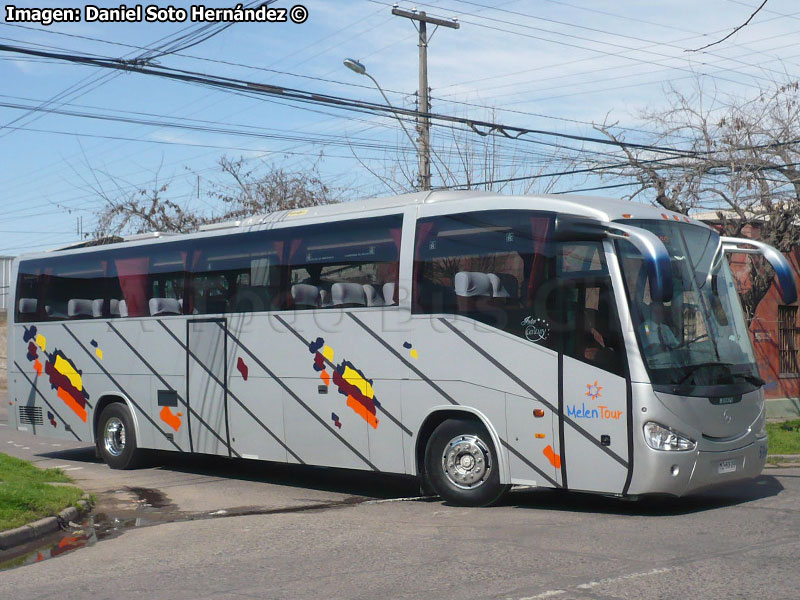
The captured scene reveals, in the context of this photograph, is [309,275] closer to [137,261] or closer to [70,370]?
[137,261]

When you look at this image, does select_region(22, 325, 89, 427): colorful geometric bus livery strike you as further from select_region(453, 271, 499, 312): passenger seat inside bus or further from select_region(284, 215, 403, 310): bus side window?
select_region(453, 271, 499, 312): passenger seat inside bus

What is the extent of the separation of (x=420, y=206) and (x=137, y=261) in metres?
5.81

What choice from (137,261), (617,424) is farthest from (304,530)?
(137,261)

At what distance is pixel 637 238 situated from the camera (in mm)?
9352

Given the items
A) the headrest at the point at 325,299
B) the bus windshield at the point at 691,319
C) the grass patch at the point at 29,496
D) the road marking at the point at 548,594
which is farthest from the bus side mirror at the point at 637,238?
the grass patch at the point at 29,496

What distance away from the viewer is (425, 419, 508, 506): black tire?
11.1 metres

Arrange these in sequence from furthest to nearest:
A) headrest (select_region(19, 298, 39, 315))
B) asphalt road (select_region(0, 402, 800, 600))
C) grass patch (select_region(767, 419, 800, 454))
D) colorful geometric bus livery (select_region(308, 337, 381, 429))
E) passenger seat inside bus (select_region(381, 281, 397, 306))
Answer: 1. headrest (select_region(19, 298, 39, 315))
2. grass patch (select_region(767, 419, 800, 454))
3. colorful geometric bus livery (select_region(308, 337, 381, 429))
4. passenger seat inside bus (select_region(381, 281, 397, 306))
5. asphalt road (select_region(0, 402, 800, 600))

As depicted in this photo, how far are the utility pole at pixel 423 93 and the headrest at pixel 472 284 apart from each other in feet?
36.3

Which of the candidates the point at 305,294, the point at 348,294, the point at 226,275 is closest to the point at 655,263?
the point at 348,294

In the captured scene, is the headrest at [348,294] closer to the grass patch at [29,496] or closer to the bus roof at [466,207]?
the bus roof at [466,207]

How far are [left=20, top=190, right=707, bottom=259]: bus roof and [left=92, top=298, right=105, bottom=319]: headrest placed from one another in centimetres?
149

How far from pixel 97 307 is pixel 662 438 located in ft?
33.0

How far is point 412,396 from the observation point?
38.5 ft

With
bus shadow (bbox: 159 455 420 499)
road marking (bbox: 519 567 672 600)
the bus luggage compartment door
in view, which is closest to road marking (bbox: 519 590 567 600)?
road marking (bbox: 519 567 672 600)
